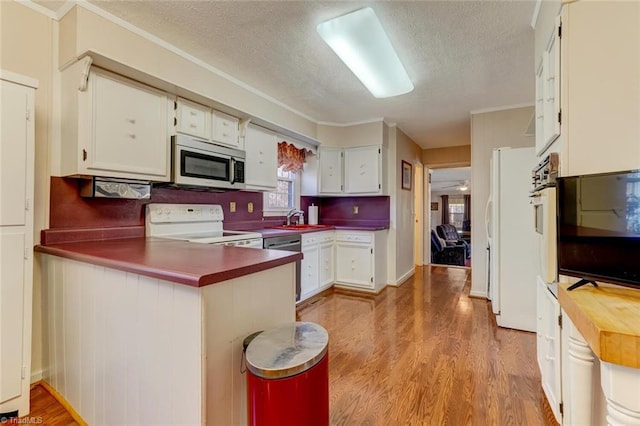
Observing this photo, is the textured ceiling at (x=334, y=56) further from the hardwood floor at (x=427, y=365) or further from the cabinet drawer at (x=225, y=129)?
Result: the hardwood floor at (x=427, y=365)

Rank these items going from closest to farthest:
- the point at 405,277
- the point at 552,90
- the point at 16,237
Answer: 1. the point at 552,90
2. the point at 16,237
3. the point at 405,277

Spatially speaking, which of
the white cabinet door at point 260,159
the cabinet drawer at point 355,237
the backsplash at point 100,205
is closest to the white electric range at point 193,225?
the backsplash at point 100,205

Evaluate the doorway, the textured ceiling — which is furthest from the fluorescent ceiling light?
the doorway

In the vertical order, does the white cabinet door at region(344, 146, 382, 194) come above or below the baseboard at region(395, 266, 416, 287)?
above

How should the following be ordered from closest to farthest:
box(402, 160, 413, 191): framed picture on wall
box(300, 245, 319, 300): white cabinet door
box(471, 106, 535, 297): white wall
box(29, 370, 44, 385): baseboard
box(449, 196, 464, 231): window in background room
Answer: box(29, 370, 44, 385): baseboard
box(300, 245, 319, 300): white cabinet door
box(471, 106, 535, 297): white wall
box(402, 160, 413, 191): framed picture on wall
box(449, 196, 464, 231): window in background room

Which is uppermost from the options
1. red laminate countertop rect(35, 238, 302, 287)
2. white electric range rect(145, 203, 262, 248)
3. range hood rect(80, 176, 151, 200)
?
range hood rect(80, 176, 151, 200)

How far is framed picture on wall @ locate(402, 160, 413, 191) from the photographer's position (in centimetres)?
480

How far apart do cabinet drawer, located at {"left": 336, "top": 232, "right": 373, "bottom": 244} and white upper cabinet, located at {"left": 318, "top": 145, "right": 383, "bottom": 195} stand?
637 mm

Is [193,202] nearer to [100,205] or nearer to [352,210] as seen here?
[100,205]

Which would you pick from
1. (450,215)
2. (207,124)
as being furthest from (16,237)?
(450,215)

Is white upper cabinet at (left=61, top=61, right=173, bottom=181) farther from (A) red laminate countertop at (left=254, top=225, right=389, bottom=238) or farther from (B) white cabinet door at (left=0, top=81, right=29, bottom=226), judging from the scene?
(A) red laminate countertop at (left=254, top=225, right=389, bottom=238)

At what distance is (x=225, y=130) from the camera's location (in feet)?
9.46

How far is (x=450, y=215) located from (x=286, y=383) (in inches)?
534

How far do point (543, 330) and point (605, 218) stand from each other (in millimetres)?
1046
